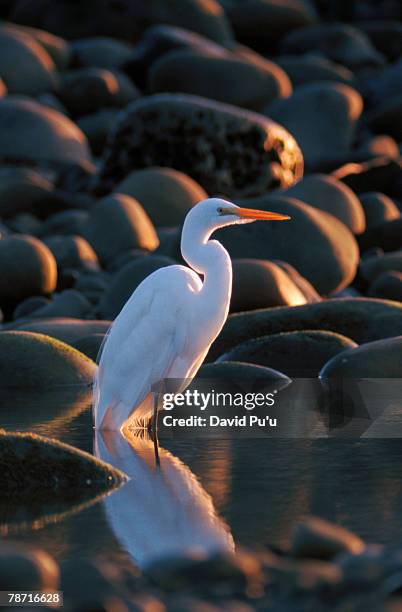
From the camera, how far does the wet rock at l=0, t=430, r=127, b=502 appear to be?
5.71 metres

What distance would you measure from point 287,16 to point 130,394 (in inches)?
895

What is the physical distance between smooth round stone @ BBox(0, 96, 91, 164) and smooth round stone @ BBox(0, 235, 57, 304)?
679 centimetres

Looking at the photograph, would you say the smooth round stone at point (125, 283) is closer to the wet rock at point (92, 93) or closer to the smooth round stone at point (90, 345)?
the smooth round stone at point (90, 345)

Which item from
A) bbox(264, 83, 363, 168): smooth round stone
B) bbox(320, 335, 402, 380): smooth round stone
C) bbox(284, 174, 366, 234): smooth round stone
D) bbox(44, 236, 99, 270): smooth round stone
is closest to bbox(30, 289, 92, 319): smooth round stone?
bbox(44, 236, 99, 270): smooth round stone

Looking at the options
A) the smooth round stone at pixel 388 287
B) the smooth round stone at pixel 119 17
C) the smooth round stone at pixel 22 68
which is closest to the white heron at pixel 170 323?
the smooth round stone at pixel 388 287

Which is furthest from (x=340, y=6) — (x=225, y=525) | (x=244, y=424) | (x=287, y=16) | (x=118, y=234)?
(x=225, y=525)

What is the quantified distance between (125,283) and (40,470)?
18.0ft

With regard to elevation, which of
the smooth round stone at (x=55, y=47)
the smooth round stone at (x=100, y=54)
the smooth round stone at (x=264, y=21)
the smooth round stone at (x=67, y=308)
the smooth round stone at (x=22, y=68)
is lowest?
the smooth round stone at (x=264, y=21)

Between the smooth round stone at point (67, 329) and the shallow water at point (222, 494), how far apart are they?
1966 millimetres

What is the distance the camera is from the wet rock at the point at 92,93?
22.6m

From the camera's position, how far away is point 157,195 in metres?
15.3

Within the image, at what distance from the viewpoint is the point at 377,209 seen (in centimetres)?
1564

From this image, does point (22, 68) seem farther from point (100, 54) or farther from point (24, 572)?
point (24, 572)

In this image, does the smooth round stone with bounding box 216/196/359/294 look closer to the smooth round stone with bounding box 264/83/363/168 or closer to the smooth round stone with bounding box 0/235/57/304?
the smooth round stone with bounding box 0/235/57/304
